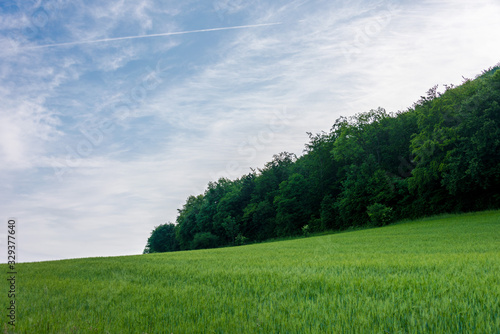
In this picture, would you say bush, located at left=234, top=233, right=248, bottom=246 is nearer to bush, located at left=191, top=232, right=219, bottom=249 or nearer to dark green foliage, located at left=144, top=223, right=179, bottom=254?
bush, located at left=191, top=232, right=219, bottom=249

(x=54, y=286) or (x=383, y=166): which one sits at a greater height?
(x=383, y=166)

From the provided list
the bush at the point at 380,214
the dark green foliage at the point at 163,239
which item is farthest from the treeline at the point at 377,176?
the dark green foliage at the point at 163,239

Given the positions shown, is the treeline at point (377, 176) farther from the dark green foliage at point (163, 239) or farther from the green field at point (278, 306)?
the green field at point (278, 306)

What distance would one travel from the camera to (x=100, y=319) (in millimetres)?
4684

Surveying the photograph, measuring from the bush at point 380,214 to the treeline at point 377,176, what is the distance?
155 mm

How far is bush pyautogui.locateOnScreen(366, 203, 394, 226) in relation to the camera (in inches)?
1923

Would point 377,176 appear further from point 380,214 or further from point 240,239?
point 240,239

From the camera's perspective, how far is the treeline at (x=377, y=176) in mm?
39812

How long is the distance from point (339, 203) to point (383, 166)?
1158cm

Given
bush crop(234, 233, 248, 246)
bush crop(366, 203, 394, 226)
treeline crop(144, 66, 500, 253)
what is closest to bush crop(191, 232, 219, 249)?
treeline crop(144, 66, 500, 253)

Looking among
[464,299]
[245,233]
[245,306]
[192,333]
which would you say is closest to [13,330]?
[192,333]

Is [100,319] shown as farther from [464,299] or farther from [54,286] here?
[464,299]

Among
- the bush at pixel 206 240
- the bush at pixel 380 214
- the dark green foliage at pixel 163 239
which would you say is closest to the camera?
the bush at pixel 380 214

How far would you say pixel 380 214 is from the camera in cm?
4912
